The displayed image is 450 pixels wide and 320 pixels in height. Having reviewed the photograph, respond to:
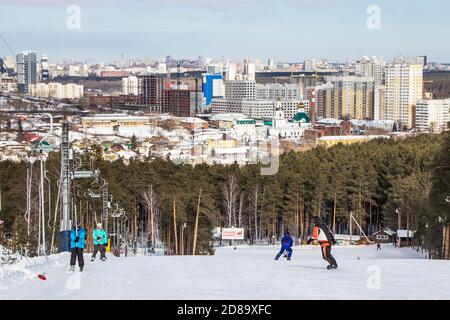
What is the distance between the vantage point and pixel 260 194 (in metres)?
42.5

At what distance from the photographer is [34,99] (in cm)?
8456

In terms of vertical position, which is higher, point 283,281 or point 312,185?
point 283,281

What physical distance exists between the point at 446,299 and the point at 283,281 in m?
2.05

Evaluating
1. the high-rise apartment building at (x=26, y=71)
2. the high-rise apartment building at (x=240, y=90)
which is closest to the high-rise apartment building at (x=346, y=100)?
the high-rise apartment building at (x=240, y=90)

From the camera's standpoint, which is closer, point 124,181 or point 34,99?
point 124,181

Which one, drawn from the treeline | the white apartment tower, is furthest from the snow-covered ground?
the white apartment tower

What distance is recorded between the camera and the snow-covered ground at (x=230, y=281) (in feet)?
29.8

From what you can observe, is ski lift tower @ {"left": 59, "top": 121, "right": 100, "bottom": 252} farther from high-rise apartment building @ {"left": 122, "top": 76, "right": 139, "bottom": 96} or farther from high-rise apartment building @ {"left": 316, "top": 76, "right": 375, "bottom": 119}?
high-rise apartment building @ {"left": 122, "top": 76, "right": 139, "bottom": 96}

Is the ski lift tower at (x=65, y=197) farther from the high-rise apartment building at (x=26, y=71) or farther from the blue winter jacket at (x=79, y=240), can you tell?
the high-rise apartment building at (x=26, y=71)

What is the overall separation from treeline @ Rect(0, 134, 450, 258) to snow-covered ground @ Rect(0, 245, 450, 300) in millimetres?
21083

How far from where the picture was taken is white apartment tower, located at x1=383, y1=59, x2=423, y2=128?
15812 centimetres
